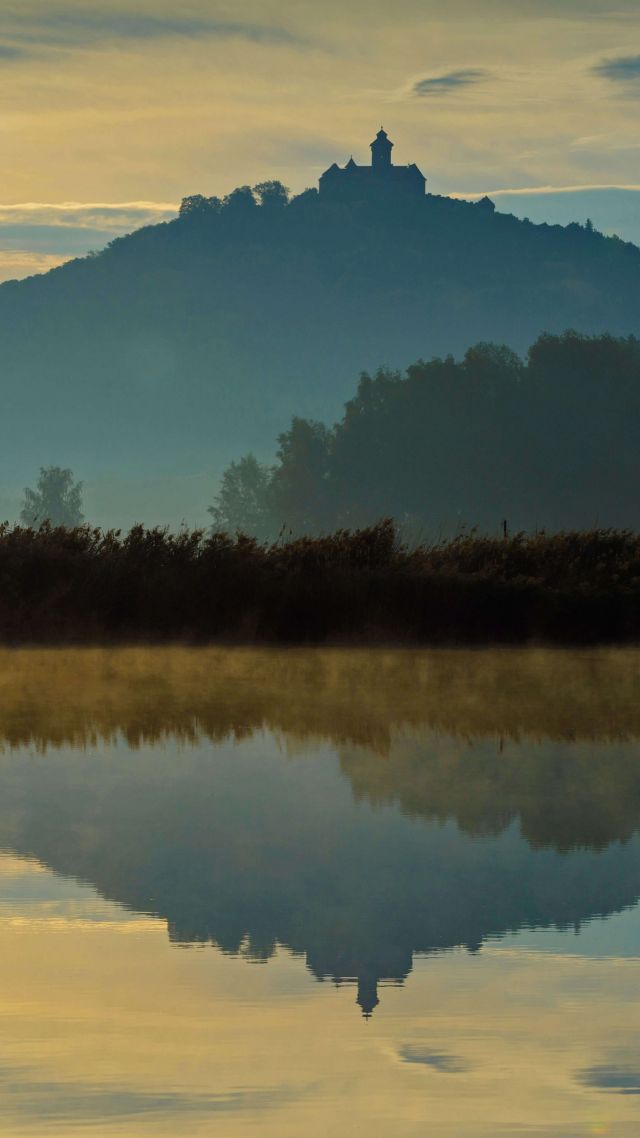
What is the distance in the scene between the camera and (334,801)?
13.8 metres

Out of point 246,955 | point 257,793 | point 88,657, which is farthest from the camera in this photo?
point 88,657

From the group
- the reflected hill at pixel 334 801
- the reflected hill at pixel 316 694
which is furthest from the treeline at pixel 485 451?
the reflected hill at pixel 334 801

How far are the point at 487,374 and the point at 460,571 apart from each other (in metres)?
71.6

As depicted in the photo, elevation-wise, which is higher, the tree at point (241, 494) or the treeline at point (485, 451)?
the treeline at point (485, 451)

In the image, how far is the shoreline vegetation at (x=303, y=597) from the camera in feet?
94.9

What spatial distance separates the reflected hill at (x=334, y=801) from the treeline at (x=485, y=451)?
73.1 metres

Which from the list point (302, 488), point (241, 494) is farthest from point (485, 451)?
point (241, 494)

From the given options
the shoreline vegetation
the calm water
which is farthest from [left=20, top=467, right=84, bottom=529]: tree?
the calm water

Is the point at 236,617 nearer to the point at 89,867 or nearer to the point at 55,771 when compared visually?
the point at 55,771

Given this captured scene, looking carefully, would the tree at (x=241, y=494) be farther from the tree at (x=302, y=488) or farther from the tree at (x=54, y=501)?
the tree at (x=302, y=488)

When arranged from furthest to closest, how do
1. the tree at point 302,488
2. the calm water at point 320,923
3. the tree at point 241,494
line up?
the tree at point 241,494 < the tree at point 302,488 < the calm water at point 320,923

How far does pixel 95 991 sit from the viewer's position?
796cm

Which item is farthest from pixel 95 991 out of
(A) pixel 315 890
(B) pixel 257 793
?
(B) pixel 257 793

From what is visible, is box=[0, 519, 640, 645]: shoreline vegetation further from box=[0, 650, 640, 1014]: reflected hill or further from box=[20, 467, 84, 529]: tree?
box=[20, 467, 84, 529]: tree
